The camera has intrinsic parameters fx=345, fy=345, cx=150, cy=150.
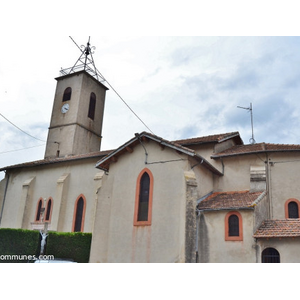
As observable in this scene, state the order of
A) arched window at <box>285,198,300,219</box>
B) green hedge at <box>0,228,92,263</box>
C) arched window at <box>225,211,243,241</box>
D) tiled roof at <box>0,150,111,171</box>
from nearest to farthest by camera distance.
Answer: arched window at <box>225,211,243,241</box> < arched window at <box>285,198,300,219</box> < green hedge at <box>0,228,92,263</box> < tiled roof at <box>0,150,111,171</box>

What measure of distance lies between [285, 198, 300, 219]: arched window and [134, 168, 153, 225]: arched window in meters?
7.63

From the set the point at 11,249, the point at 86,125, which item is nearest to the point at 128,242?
the point at 11,249

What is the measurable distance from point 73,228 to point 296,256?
1576cm

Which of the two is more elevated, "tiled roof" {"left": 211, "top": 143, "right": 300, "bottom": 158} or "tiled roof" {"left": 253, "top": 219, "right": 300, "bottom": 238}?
"tiled roof" {"left": 211, "top": 143, "right": 300, "bottom": 158}

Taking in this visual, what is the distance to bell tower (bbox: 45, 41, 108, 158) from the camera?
33.6m

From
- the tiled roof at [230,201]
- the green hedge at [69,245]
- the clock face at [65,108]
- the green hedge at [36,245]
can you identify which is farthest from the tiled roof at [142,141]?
the clock face at [65,108]

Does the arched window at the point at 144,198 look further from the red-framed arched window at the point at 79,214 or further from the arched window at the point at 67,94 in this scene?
the arched window at the point at 67,94

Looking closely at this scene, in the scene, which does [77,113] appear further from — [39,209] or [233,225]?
[233,225]

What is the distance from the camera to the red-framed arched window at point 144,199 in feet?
55.0

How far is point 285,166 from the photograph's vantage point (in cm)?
1930

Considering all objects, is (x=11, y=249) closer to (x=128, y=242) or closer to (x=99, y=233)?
(x=99, y=233)

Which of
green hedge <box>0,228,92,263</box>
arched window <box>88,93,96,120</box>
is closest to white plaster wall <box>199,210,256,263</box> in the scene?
green hedge <box>0,228,92,263</box>

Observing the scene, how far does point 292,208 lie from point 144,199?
26.7 ft

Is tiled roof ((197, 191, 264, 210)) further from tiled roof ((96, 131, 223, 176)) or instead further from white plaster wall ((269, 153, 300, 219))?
tiled roof ((96, 131, 223, 176))
